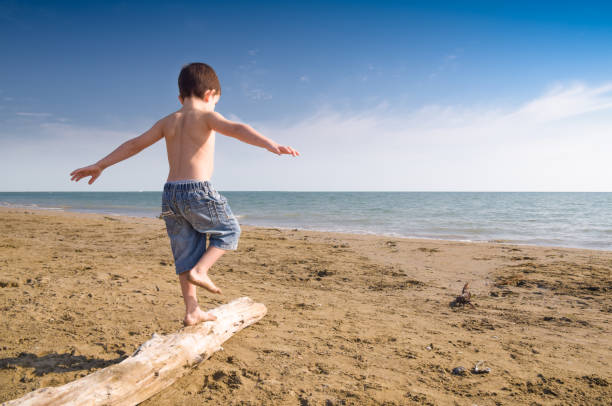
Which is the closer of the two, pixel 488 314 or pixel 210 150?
pixel 210 150

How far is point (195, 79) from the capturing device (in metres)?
2.66

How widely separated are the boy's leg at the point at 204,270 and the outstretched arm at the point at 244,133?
82 centimetres

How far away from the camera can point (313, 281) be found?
537 cm

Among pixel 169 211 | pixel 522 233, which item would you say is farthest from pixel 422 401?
pixel 522 233

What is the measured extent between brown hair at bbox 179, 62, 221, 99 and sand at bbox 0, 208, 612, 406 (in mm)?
2025

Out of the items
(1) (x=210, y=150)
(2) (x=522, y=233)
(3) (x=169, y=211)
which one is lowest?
(2) (x=522, y=233)

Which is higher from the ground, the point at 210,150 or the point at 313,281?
the point at 210,150

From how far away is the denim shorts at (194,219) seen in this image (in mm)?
2484

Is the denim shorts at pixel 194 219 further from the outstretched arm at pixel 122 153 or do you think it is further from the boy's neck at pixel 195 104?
the boy's neck at pixel 195 104

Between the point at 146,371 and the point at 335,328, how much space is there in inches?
70.0

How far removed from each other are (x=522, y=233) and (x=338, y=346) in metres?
13.1

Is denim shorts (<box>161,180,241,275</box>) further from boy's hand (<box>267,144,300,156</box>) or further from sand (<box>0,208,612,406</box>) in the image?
sand (<box>0,208,612,406</box>)

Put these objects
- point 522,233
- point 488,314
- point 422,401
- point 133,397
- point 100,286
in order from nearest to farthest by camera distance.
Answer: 1. point 133,397
2. point 422,401
3. point 488,314
4. point 100,286
5. point 522,233

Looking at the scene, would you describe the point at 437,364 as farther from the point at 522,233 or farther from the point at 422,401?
the point at 522,233
